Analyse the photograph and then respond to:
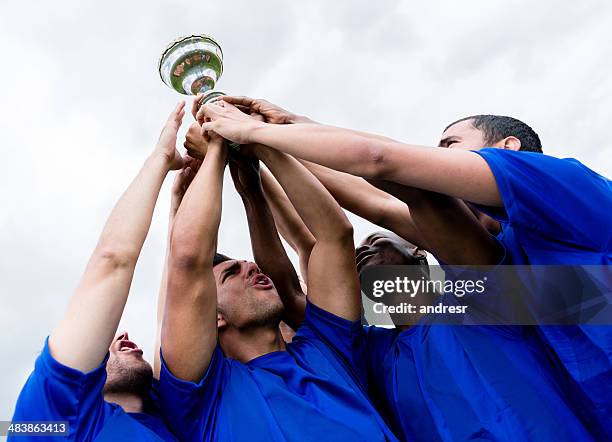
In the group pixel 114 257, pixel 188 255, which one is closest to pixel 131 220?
pixel 114 257

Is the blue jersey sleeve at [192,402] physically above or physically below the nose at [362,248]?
below

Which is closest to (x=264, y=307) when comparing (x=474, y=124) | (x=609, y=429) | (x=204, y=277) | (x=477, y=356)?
(x=204, y=277)

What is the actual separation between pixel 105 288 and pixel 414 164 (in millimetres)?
1540

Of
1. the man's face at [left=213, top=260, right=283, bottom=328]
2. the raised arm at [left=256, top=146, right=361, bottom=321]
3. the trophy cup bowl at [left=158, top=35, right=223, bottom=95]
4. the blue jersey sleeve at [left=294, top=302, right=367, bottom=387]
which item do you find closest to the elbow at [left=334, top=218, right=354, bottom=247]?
the raised arm at [left=256, top=146, right=361, bottom=321]

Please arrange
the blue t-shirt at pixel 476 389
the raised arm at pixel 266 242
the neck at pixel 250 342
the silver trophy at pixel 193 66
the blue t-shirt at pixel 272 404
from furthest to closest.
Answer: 1. the raised arm at pixel 266 242
2. the silver trophy at pixel 193 66
3. the neck at pixel 250 342
4. the blue t-shirt at pixel 272 404
5. the blue t-shirt at pixel 476 389

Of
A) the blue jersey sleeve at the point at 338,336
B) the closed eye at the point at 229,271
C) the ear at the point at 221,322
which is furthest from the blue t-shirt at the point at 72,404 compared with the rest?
the closed eye at the point at 229,271

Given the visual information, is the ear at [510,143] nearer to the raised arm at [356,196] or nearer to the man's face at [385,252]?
the raised arm at [356,196]

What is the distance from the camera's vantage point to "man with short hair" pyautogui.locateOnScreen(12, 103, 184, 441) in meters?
2.53

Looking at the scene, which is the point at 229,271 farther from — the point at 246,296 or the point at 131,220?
the point at 131,220

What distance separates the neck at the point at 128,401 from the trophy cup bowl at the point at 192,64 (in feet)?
6.45

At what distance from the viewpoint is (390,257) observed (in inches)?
158

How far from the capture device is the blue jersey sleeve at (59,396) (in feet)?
8.22

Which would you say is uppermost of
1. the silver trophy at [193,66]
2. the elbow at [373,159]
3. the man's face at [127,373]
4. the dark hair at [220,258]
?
the silver trophy at [193,66]

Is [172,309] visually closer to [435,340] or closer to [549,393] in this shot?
[435,340]
